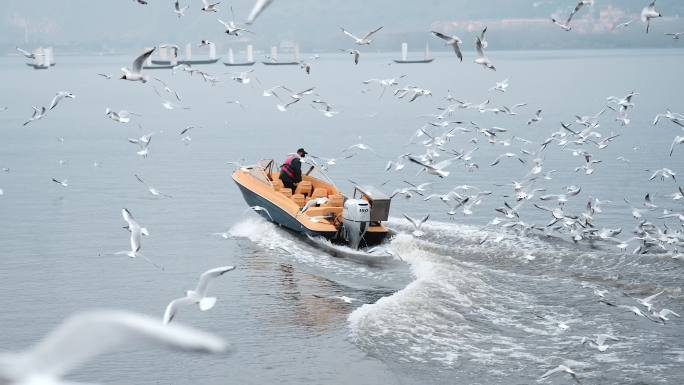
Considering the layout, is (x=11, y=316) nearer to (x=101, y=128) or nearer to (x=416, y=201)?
(x=416, y=201)

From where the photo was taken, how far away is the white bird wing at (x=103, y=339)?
5504 millimetres

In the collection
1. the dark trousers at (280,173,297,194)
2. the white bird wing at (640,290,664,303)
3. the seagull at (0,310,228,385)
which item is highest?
the seagull at (0,310,228,385)

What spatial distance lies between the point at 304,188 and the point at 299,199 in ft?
2.40

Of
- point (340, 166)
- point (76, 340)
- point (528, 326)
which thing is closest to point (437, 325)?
point (528, 326)

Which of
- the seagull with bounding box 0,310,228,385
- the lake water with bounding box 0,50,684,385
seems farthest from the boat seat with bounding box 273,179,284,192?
the seagull with bounding box 0,310,228,385

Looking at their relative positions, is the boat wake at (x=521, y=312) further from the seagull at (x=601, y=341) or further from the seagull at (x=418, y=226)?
the seagull at (x=418, y=226)

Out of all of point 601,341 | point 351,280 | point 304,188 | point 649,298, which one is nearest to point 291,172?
point 304,188

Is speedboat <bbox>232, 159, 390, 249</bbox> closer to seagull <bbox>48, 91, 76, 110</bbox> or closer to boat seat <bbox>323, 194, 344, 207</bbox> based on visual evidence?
boat seat <bbox>323, 194, 344, 207</bbox>

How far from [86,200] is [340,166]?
570 inches

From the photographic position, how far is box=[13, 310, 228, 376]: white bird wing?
5.50 meters

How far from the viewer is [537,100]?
365ft

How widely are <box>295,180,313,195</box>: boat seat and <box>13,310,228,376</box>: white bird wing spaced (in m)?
26.6

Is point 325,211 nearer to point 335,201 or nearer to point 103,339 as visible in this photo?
point 335,201

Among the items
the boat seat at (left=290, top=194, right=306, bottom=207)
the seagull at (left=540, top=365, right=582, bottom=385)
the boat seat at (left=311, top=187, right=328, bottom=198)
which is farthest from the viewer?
the boat seat at (left=290, top=194, right=306, bottom=207)
